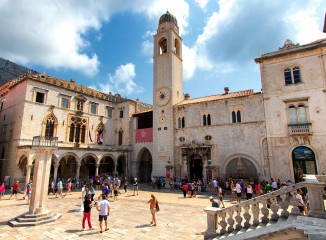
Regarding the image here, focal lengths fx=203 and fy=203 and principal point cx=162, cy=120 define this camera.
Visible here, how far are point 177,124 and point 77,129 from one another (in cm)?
1355

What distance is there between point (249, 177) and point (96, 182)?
56.6 feet

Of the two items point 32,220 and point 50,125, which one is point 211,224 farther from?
point 50,125

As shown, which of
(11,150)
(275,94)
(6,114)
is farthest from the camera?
(6,114)

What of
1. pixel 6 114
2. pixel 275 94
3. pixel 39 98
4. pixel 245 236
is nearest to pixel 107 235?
pixel 245 236

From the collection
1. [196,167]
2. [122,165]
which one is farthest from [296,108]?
[122,165]

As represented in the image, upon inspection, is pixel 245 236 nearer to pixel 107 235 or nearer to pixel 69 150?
pixel 107 235

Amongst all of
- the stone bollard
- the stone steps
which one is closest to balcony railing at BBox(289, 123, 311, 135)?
the stone bollard

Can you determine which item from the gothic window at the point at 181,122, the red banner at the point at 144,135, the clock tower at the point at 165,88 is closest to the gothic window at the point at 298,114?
the gothic window at the point at 181,122

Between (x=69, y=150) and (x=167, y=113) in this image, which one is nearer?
(x=69, y=150)

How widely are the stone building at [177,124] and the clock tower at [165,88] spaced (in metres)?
0.13

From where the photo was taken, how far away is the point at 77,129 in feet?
90.4

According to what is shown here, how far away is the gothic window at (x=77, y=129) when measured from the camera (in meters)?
26.9

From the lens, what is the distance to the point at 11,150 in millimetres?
22969

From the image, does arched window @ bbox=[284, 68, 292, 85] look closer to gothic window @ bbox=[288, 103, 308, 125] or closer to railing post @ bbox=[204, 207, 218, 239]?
gothic window @ bbox=[288, 103, 308, 125]
